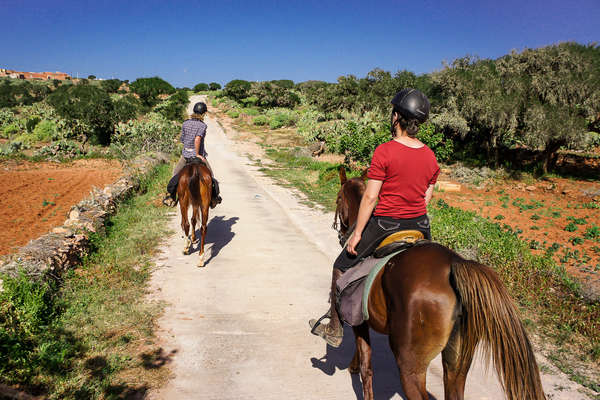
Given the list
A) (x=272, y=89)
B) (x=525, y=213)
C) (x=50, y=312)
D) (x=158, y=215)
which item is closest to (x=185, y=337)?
(x=50, y=312)

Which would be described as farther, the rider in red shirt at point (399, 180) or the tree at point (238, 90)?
the tree at point (238, 90)

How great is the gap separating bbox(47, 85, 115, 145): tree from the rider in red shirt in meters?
31.0

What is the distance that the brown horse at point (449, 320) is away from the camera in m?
2.29

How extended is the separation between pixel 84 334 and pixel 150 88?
80.0m

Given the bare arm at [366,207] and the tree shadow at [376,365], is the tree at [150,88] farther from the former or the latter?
the bare arm at [366,207]

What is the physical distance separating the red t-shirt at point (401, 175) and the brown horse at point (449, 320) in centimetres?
39

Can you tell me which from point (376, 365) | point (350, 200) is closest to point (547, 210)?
point (376, 365)

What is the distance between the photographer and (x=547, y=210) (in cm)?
1374

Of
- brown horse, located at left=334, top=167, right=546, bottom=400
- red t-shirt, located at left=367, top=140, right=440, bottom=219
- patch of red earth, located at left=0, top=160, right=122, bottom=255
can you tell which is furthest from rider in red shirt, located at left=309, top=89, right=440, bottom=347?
patch of red earth, located at left=0, top=160, right=122, bottom=255

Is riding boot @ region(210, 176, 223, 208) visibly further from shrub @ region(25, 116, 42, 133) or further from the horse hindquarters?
shrub @ region(25, 116, 42, 133)

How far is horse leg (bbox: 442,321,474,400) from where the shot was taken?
2543 mm

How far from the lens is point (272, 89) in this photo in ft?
207

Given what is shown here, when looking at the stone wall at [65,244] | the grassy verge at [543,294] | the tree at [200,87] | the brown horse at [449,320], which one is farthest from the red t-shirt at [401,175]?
the tree at [200,87]

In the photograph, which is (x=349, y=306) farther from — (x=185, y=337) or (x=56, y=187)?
(x=56, y=187)
